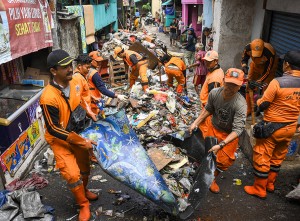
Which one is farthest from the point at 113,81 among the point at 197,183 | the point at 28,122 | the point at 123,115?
the point at 197,183

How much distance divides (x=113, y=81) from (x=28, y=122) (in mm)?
5533

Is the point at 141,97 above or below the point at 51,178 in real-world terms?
above

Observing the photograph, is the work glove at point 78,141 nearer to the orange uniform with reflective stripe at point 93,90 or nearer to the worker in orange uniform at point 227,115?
the worker in orange uniform at point 227,115

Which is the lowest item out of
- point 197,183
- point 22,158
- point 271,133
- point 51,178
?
point 51,178

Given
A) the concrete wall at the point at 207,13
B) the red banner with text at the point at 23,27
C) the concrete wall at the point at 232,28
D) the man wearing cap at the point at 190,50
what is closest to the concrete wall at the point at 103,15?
the man wearing cap at the point at 190,50

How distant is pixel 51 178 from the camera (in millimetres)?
4676

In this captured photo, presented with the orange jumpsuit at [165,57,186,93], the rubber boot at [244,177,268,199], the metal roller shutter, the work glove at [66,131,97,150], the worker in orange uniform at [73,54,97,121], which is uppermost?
the metal roller shutter

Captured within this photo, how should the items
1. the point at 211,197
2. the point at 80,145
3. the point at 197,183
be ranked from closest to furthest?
the point at 80,145
the point at 197,183
the point at 211,197

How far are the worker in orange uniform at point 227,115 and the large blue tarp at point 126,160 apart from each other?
855 mm

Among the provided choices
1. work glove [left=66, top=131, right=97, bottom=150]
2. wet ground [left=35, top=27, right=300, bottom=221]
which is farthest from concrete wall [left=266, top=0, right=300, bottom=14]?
work glove [left=66, top=131, right=97, bottom=150]

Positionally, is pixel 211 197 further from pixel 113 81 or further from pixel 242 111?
pixel 113 81

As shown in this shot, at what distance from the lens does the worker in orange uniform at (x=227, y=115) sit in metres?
3.46

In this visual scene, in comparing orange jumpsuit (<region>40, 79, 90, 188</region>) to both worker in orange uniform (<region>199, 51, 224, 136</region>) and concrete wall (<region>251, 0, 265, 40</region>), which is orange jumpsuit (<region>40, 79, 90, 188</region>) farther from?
concrete wall (<region>251, 0, 265, 40</region>)

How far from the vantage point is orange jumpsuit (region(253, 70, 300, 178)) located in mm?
3568
